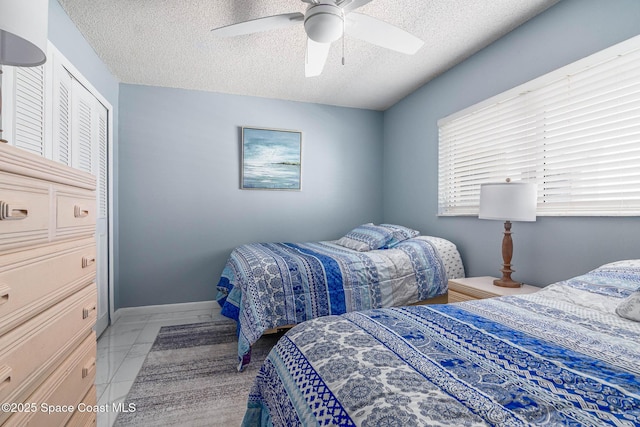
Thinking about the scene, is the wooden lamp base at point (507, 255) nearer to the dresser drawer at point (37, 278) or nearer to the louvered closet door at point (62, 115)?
the dresser drawer at point (37, 278)

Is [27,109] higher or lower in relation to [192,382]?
higher

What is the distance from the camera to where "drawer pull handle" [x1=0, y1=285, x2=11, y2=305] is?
71 cm

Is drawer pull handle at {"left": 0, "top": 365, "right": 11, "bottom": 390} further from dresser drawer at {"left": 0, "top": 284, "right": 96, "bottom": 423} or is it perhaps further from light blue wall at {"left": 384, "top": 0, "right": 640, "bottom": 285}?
light blue wall at {"left": 384, "top": 0, "right": 640, "bottom": 285}

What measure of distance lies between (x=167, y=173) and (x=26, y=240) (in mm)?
2803

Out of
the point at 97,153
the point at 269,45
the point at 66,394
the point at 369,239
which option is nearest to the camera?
the point at 66,394

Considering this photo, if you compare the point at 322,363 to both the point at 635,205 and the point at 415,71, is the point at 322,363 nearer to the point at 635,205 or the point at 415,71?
the point at 635,205

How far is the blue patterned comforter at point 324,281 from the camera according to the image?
217 centimetres

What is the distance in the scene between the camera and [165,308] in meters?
3.40

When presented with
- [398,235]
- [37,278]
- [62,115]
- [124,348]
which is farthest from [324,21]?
[124,348]

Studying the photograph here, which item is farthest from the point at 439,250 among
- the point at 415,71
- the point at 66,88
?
the point at 66,88

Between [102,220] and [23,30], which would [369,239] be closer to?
[102,220]

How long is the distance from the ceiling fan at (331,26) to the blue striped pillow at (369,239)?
162cm

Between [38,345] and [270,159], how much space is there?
10.1 feet

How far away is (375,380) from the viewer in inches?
28.6
